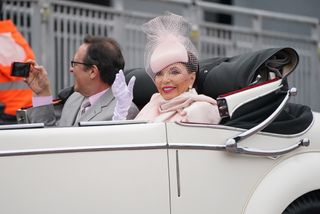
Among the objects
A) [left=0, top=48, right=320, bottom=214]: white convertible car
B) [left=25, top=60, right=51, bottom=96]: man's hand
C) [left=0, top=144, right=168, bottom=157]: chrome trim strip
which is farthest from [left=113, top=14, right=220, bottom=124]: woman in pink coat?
[left=25, top=60, right=51, bottom=96]: man's hand

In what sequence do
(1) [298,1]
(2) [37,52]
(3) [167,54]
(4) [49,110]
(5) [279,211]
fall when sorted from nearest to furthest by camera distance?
(5) [279,211] → (3) [167,54] → (4) [49,110] → (2) [37,52] → (1) [298,1]

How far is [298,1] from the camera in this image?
43.0 feet

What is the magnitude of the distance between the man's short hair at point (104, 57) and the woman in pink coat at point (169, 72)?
400 mm

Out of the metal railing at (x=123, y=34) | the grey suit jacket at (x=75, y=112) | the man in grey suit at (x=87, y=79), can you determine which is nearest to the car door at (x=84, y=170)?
the grey suit jacket at (x=75, y=112)

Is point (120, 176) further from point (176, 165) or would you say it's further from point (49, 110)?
point (49, 110)

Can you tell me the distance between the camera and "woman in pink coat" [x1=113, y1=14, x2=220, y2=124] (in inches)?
173

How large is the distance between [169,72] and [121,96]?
1.10 feet

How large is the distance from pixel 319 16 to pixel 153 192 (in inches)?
384

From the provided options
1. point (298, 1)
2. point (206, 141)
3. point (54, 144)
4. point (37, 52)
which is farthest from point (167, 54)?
point (298, 1)

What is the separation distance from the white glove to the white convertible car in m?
0.56

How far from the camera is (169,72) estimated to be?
14.8ft

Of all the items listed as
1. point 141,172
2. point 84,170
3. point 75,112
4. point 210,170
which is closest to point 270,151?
point 210,170

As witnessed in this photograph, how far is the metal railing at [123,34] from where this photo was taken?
8.61 meters

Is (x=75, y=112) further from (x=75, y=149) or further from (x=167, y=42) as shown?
(x=75, y=149)
